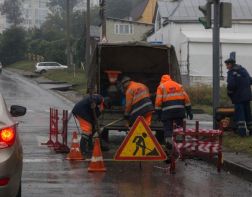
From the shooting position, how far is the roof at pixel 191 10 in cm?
5094

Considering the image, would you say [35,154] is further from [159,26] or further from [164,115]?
[159,26]

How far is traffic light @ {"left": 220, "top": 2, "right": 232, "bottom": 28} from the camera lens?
14.9 m

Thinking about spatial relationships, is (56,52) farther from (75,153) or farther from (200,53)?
(75,153)

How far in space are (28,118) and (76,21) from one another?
95227 mm

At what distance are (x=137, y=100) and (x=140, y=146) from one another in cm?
208

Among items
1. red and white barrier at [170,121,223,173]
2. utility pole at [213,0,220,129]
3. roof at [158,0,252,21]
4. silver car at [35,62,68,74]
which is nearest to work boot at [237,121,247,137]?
utility pole at [213,0,220,129]

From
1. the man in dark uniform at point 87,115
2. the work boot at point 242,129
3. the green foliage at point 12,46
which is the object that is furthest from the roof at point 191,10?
the man in dark uniform at point 87,115

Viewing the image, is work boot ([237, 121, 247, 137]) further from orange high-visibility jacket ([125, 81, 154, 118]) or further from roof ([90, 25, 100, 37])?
roof ([90, 25, 100, 37])

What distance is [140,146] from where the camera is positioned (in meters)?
11.3

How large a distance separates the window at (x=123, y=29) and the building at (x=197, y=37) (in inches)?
674

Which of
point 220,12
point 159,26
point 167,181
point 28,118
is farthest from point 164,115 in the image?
point 159,26

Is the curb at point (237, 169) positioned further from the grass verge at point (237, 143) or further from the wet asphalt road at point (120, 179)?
the grass verge at point (237, 143)

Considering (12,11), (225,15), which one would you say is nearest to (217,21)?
(225,15)

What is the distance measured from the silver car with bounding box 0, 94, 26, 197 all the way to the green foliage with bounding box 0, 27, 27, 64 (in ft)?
266
